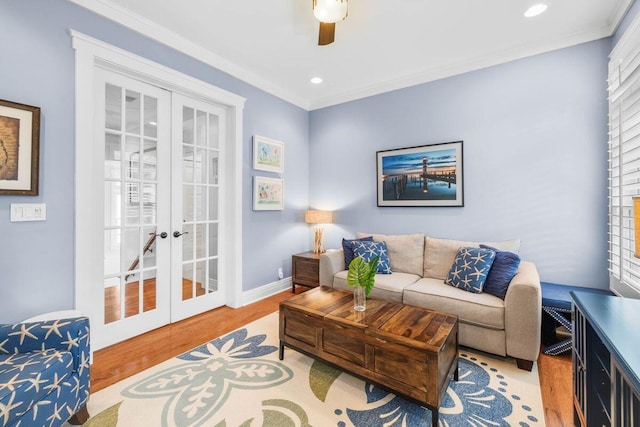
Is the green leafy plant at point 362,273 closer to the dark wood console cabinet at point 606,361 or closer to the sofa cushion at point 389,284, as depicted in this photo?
the sofa cushion at point 389,284

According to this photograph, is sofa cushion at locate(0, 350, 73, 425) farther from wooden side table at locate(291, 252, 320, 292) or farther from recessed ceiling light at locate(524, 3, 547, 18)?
recessed ceiling light at locate(524, 3, 547, 18)

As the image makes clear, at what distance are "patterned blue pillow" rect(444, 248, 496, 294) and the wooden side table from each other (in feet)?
5.31

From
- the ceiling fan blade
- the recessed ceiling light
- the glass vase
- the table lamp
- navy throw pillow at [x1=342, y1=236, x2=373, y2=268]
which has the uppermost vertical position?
the recessed ceiling light

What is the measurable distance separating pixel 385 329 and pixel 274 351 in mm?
1086

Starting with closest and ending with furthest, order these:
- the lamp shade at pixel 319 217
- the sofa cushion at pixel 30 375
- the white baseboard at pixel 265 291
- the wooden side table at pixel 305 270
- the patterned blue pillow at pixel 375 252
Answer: the sofa cushion at pixel 30 375 → the patterned blue pillow at pixel 375 252 → the white baseboard at pixel 265 291 → the wooden side table at pixel 305 270 → the lamp shade at pixel 319 217

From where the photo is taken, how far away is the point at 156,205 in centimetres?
279

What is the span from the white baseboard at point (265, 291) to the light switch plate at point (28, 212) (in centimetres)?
205

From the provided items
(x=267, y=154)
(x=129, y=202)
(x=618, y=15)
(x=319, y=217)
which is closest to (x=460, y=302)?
(x=319, y=217)

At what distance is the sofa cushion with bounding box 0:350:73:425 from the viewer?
1.22 m

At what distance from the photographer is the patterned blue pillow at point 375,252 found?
10.4 ft

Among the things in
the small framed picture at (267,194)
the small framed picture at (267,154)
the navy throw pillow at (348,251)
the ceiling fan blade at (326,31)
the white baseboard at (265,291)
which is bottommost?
the white baseboard at (265,291)

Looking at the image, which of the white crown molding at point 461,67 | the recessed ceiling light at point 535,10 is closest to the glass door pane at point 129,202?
the white crown molding at point 461,67

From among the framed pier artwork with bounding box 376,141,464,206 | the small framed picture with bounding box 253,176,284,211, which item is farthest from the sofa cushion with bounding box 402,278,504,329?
the small framed picture with bounding box 253,176,284,211

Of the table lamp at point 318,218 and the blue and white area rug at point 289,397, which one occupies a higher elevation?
the table lamp at point 318,218
